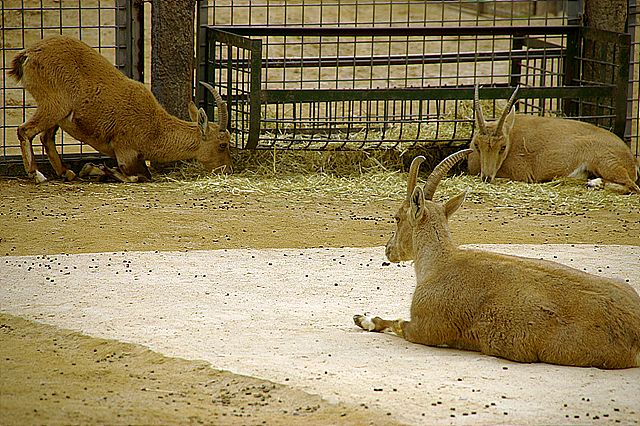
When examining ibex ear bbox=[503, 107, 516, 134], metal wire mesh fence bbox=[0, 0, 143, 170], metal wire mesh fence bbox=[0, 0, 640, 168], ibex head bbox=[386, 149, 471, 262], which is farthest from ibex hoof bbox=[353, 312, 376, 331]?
ibex ear bbox=[503, 107, 516, 134]

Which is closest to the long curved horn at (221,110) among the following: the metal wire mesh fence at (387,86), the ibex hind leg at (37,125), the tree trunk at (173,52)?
the metal wire mesh fence at (387,86)

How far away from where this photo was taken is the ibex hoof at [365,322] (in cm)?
613

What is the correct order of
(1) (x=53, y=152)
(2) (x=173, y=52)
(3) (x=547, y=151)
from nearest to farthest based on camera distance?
1. (1) (x=53, y=152)
2. (2) (x=173, y=52)
3. (3) (x=547, y=151)

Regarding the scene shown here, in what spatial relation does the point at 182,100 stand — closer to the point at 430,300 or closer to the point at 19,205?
the point at 19,205

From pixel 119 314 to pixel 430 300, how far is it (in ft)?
5.75

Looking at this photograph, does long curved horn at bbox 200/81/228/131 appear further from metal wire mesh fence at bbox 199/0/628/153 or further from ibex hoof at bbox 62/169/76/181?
ibex hoof at bbox 62/169/76/181

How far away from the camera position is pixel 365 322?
6.15 metres

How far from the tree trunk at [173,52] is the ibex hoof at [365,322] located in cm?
578

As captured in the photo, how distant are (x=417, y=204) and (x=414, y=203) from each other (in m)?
0.02

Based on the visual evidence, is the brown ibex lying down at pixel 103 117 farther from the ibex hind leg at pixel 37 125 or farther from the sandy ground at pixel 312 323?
the sandy ground at pixel 312 323

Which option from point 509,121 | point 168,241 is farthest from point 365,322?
point 509,121

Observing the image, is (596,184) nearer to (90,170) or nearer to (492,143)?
(492,143)

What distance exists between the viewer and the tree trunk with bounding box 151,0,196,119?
36.8 feet

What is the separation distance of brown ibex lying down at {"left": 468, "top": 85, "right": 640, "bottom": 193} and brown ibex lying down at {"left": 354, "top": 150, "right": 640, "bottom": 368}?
534 cm
